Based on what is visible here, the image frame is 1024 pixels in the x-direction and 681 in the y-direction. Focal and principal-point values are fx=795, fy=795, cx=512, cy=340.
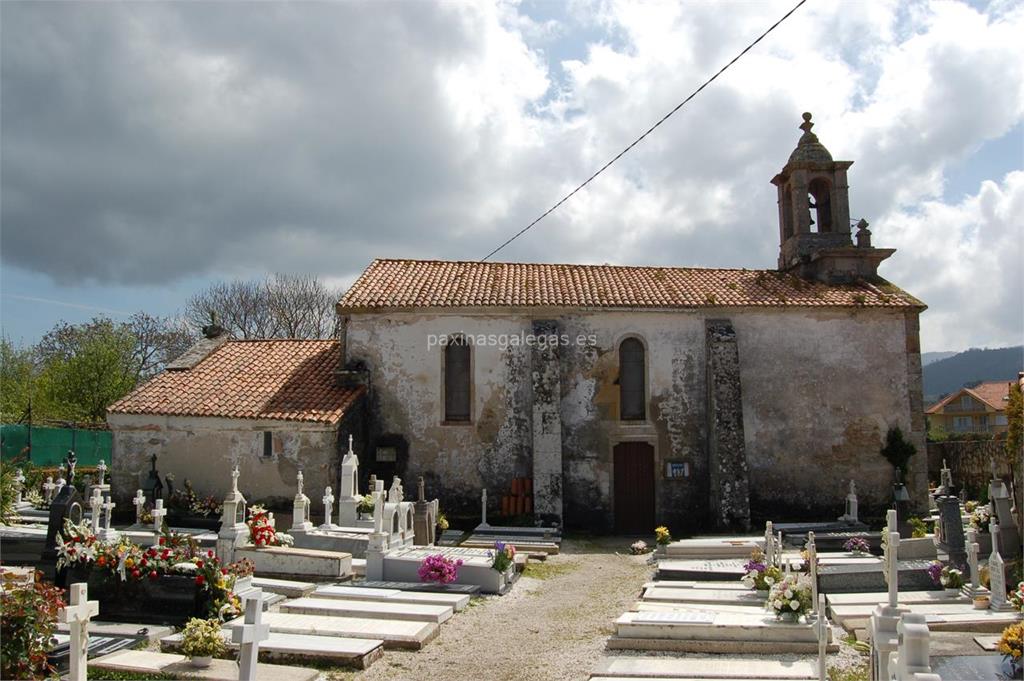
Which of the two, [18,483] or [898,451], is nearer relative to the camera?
[18,483]

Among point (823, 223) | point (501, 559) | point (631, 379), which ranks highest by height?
point (823, 223)

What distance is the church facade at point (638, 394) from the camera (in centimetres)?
2123

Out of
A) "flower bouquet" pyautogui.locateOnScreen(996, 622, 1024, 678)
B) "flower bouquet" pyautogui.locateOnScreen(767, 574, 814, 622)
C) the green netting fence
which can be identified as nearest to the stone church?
the green netting fence

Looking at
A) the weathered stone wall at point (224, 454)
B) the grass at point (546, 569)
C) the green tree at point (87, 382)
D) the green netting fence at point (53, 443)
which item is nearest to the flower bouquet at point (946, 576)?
the grass at point (546, 569)

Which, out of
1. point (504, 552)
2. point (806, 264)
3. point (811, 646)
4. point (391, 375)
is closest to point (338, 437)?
point (391, 375)

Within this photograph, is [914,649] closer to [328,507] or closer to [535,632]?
[535,632]

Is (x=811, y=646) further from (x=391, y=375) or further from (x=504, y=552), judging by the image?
(x=391, y=375)

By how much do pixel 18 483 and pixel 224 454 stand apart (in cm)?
569

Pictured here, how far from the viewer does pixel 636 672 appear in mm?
8328

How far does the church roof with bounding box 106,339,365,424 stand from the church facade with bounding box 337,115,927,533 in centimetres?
112

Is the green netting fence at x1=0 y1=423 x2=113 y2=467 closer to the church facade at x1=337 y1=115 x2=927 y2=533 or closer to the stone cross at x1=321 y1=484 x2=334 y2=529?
the church facade at x1=337 y1=115 x2=927 y2=533

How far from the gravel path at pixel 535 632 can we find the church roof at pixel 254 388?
24.8 feet

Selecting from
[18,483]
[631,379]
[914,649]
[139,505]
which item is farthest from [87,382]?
[914,649]

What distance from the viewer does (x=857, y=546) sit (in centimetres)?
1602
